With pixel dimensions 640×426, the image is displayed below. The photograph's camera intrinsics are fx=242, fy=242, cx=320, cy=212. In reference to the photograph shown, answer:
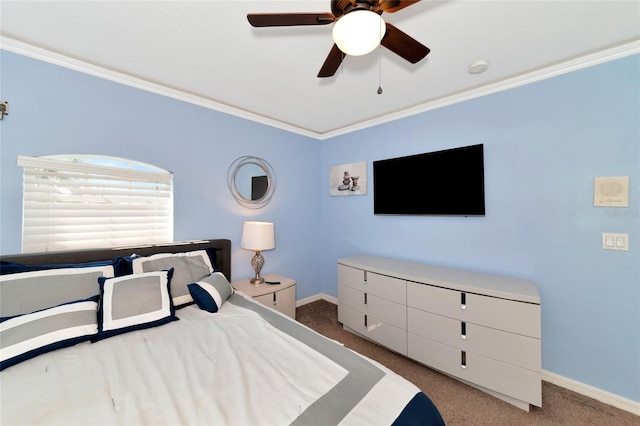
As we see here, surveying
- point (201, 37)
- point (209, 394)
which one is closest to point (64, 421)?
point (209, 394)

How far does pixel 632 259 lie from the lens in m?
1.68

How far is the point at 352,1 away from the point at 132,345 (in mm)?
2026

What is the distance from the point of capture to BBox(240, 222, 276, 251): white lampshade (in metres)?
2.55

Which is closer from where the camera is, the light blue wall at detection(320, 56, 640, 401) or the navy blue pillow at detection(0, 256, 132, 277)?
the navy blue pillow at detection(0, 256, 132, 277)

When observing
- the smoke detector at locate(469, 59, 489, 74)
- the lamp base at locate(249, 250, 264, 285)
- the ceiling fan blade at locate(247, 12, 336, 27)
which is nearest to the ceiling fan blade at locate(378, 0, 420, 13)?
the ceiling fan blade at locate(247, 12, 336, 27)

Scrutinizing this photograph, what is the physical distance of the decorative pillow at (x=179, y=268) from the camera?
1.81 meters

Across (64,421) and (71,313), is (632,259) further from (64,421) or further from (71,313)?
(71,313)

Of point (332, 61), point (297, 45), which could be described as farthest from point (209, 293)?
point (297, 45)

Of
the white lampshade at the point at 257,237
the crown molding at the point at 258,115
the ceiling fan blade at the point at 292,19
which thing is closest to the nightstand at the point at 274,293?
the white lampshade at the point at 257,237

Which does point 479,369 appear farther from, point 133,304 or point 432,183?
point 133,304

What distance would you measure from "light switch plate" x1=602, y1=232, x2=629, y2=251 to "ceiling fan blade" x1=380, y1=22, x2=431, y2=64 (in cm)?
188

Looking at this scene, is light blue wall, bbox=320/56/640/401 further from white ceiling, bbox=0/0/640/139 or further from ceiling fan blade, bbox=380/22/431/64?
ceiling fan blade, bbox=380/22/431/64

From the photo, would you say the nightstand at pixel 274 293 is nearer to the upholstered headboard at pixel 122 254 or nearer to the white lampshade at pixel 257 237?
the upholstered headboard at pixel 122 254

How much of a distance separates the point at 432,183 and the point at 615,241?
1335 millimetres
